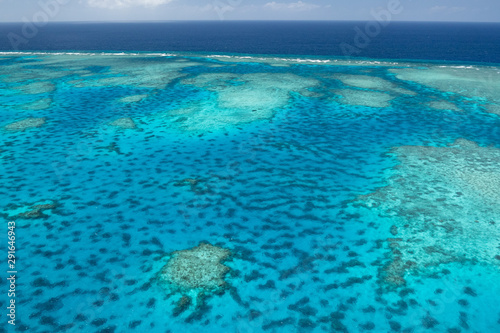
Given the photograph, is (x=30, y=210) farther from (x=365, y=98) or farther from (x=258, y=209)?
(x=365, y=98)

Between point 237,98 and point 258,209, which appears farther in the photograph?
point 237,98

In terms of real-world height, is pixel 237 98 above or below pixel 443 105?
above

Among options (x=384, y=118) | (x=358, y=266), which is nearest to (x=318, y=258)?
(x=358, y=266)

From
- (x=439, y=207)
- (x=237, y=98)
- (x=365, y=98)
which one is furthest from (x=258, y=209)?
(x=365, y=98)

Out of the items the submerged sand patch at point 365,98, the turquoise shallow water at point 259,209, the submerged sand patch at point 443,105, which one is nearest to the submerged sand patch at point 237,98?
the turquoise shallow water at point 259,209

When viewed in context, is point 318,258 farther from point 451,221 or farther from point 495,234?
point 495,234

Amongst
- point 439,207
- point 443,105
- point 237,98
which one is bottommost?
point 439,207

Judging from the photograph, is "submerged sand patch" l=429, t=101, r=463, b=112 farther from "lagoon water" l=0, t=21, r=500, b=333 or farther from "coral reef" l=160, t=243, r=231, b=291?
"coral reef" l=160, t=243, r=231, b=291

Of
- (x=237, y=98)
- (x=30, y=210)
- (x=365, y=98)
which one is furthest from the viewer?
(x=365, y=98)
